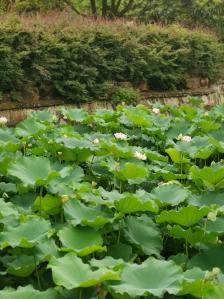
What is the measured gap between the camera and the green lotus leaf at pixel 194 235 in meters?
2.06

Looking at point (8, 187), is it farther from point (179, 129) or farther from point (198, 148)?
point (179, 129)

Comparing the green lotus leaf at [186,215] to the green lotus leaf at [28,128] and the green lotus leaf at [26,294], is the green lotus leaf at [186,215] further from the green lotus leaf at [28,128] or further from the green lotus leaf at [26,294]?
the green lotus leaf at [28,128]

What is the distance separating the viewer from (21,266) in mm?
1833

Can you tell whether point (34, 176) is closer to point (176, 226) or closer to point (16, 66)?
point (176, 226)

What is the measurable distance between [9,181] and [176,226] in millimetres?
1010

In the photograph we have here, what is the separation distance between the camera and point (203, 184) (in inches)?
102

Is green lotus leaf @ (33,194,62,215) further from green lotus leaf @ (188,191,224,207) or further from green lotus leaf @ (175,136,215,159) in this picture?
green lotus leaf @ (175,136,215,159)

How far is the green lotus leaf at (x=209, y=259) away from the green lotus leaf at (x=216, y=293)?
1.43 ft

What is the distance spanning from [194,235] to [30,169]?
0.81m

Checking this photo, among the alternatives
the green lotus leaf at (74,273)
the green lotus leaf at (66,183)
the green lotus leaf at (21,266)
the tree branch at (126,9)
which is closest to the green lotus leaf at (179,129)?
the green lotus leaf at (66,183)

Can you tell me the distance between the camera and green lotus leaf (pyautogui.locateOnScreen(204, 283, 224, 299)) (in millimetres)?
1504

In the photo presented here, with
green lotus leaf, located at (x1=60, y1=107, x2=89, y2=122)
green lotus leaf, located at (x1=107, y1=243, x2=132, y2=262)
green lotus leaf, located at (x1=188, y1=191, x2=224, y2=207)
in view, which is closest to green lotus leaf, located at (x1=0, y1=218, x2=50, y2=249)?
green lotus leaf, located at (x1=107, y1=243, x2=132, y2=262)

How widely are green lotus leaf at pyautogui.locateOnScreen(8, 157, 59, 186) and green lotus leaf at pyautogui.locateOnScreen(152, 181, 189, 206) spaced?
0.48 metres

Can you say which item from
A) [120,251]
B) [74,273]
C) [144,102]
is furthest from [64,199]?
[144,102]
